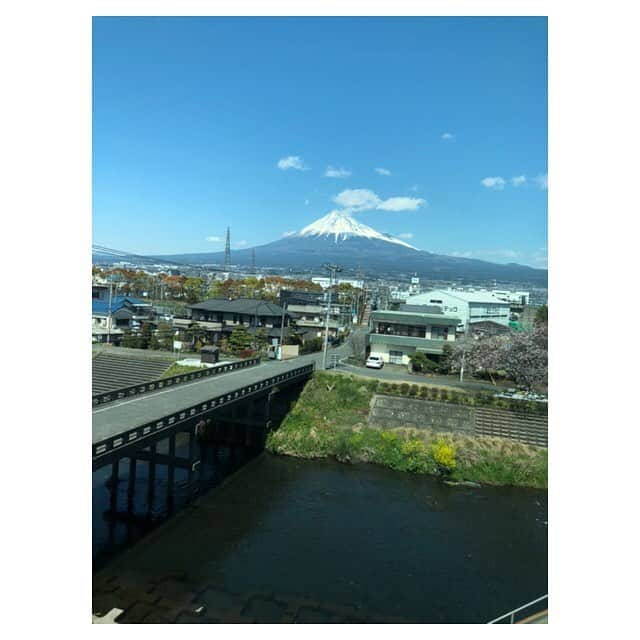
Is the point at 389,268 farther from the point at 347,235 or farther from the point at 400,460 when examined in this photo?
the point at 400,460

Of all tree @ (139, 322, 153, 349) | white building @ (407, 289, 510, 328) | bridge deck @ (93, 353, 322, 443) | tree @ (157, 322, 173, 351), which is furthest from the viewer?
white building @ (407, 289, 510, 328)

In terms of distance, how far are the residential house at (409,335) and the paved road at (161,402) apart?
16.2 ft

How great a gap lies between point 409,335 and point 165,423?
11950mm

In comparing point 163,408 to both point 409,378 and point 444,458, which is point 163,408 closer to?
point 444,458

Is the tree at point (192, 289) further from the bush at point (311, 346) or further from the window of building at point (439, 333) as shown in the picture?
the window of building at point (439, 333)

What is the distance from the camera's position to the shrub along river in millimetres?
6414

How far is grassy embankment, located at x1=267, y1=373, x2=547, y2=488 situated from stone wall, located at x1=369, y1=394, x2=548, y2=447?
0.24 meters

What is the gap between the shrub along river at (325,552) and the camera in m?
6.41

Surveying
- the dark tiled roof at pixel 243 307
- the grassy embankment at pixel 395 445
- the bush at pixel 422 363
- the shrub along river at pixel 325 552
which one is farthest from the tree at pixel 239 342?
the shrub along river at pixel 325 552

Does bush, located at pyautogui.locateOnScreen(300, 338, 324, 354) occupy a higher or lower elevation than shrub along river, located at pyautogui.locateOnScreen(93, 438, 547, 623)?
higher

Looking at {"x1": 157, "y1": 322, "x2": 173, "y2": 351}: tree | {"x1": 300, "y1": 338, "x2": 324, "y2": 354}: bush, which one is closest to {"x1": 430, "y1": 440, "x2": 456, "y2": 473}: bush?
{"x1": 300, "y1": 338, "x2": 324, "y2": 354}: bush

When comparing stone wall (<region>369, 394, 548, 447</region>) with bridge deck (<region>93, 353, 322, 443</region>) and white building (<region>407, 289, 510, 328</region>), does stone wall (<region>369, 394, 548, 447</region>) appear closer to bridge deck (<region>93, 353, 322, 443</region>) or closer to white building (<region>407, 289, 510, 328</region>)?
bridge deck (<region>93, 353, 322, 443</region>)

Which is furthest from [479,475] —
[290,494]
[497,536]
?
[290,494]

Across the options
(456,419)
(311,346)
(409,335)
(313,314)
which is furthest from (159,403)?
(313,314)
